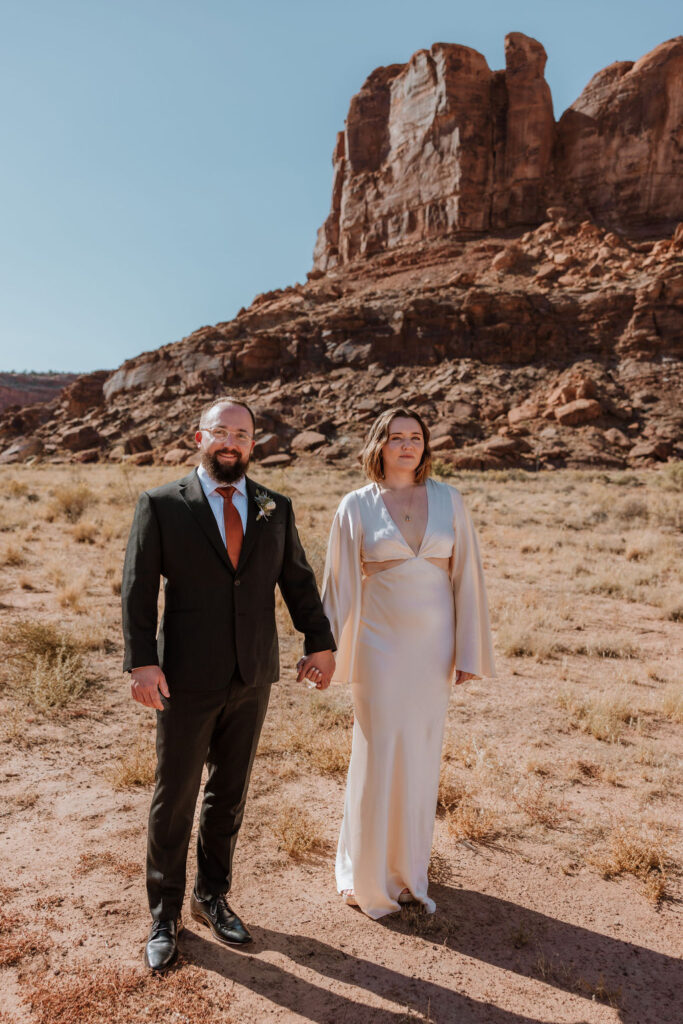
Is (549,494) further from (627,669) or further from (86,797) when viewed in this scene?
(86,797)

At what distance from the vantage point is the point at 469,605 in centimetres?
312

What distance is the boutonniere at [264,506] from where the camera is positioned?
2.71 m

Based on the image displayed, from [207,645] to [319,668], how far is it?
0.56m

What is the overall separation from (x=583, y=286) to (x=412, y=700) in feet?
139

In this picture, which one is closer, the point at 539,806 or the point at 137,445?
the point at 539,806

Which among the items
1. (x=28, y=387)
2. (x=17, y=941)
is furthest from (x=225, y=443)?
(x=28, y=387)

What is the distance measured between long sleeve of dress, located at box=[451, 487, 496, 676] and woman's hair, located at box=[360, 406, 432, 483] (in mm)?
215

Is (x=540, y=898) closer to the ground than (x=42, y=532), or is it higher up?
closer to the ground

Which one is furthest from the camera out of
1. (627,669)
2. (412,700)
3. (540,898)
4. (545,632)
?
(545,632)

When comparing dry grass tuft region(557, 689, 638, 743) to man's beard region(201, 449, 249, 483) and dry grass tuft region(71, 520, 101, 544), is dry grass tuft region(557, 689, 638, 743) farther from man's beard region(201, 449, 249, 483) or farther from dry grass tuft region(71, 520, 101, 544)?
dry grass tuft region(71, 520, 101, 544)

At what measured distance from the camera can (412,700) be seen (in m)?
2.98

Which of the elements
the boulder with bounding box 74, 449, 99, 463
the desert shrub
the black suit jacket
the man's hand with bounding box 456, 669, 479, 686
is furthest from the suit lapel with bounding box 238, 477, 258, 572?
the boulder with bounding box 74, 449, 99, 463

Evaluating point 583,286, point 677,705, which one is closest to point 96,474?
point 677,705

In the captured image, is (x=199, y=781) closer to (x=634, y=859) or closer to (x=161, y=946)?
(x=161, y=946)
